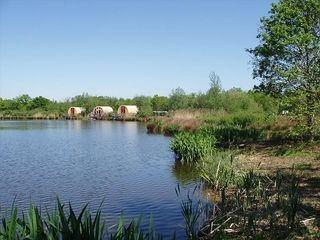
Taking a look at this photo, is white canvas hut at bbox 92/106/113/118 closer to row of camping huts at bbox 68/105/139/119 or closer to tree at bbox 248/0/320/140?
row of camping huts at bbox 68/105/139/119

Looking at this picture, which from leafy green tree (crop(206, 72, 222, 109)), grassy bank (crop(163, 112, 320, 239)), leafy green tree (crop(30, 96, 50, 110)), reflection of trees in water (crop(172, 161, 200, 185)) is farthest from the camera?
leafy green tree (crop(30, 96, 50, 110))

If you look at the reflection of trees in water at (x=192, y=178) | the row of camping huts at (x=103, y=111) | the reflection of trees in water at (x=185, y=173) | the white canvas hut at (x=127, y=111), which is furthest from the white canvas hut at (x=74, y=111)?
the reflection of trees in water at (x=185, y=173)

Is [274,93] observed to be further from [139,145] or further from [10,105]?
[10,105]

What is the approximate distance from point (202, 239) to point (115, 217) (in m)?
3.96

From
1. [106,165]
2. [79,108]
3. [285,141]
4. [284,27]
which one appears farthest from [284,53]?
[79,108]

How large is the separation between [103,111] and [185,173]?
301 feet

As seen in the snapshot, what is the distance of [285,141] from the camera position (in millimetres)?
25156

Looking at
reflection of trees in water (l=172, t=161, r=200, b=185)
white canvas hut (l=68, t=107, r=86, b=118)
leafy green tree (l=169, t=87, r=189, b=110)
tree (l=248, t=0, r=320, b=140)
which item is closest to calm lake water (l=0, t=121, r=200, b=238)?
reflection of trees in water (l=172, t=161, r=200, b=185)

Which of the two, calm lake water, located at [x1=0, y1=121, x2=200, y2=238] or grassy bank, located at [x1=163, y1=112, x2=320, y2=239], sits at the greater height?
grassy bank, located at [x1=163, y1=112, x2=320, y2=239]

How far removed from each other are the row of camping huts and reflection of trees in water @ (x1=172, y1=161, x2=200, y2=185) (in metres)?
77.5

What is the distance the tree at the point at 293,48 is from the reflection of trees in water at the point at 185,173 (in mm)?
5609

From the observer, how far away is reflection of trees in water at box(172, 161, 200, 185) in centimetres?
1941

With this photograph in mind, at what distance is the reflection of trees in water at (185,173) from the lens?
764 inches

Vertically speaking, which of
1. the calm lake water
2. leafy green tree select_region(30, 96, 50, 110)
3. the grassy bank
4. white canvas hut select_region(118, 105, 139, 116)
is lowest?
the calm lake water
